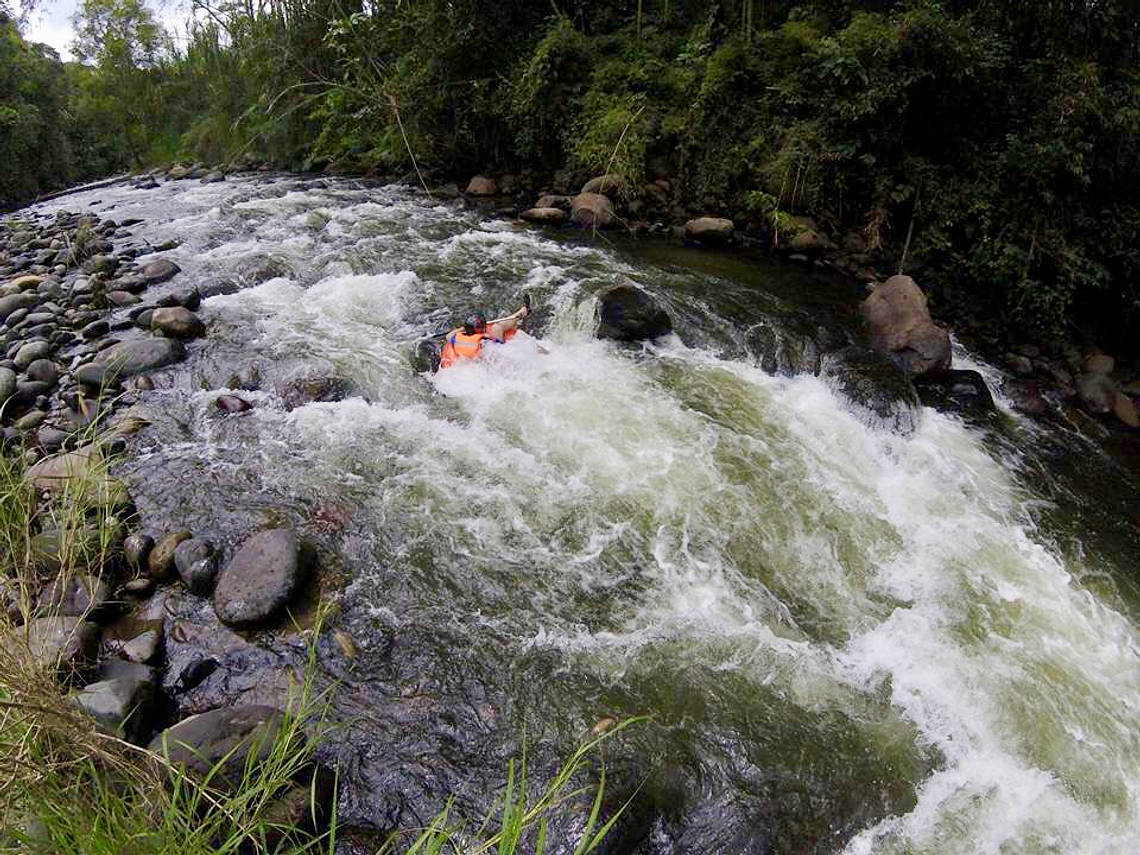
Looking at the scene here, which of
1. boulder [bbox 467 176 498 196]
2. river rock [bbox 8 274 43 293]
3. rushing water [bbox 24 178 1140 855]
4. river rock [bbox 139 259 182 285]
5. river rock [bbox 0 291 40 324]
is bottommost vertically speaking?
rushing water [bbox 24 178 1140 855]

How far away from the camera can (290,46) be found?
46.6ft

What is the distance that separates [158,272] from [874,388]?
9.12 meters

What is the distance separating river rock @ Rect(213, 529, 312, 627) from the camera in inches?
153

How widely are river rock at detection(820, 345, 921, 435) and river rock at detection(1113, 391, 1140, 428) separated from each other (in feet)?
7.73

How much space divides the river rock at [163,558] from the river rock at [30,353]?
3.68m

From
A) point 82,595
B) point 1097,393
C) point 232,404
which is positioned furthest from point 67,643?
point 1097,393

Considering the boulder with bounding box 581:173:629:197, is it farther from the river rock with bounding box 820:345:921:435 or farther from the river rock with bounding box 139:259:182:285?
the river rock with bounding box 139:259:182:285

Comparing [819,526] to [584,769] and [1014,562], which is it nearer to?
[1014,562]

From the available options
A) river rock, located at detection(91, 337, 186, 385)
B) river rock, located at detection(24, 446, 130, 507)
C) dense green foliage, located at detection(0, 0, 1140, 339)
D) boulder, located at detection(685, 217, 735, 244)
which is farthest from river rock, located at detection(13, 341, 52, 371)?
boulder, located at detection(685, 217, 735, 244)

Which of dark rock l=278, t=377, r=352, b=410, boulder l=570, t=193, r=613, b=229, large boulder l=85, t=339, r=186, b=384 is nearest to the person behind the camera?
dark rock l=278, t=377, r=352, b=410

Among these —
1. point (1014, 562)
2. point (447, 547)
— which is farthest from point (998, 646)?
point (447, 547)

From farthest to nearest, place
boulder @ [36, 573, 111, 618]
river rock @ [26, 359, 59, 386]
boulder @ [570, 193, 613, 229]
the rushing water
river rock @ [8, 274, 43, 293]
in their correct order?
boulder @ [570, 193, 613, 229]
river rock @ [8, 274, 43, 293]
river rock @ [26, 359, 59, 386]
boulder @ [36, 573, 111, 618]
the rushing water

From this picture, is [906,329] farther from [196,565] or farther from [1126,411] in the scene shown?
[196,565]

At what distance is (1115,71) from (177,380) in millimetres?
11290
